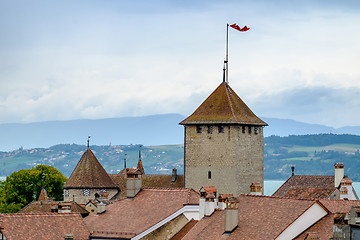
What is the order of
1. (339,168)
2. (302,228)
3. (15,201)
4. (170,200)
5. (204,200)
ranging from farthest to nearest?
1. (15,201)
2. (339,168)
3. (170,200)
4. (204,200)
5. (302,228)

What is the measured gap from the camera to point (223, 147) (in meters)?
84.8

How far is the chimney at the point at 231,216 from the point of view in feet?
172

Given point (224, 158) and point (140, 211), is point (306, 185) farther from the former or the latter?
point (140, 211)

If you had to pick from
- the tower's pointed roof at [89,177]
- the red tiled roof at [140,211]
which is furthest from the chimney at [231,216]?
the tower's pointed roof at [89,177]

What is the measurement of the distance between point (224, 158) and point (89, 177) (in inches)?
1043

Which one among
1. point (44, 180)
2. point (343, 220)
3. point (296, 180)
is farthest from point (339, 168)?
point (44, 180)

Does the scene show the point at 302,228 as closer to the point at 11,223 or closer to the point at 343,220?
the point at 343,220

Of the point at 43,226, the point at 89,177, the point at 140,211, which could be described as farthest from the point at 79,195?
the point at 43,226

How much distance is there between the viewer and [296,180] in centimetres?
8462

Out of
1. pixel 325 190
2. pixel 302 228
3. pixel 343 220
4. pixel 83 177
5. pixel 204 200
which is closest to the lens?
pixel 343 220

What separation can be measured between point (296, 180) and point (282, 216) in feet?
113

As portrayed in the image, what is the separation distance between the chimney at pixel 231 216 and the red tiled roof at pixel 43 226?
11482 millimetres

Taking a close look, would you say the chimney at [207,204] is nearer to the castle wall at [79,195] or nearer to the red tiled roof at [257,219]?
the red tiled roof at [257,219]

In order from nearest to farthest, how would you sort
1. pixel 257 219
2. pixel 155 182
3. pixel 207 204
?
pixel 257 219 < pixel 207 204 < pixel 155 182
